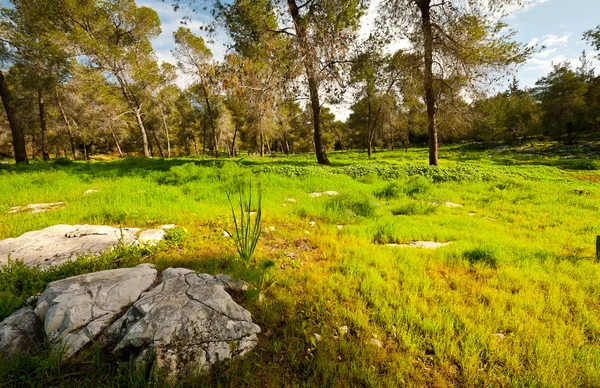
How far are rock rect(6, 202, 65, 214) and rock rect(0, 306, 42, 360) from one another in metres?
4.77

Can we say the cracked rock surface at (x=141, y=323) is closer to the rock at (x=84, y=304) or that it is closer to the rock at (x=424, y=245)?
the rock at (x=84, y=304)

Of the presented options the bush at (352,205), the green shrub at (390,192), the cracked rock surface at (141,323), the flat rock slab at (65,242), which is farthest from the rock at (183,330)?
the green shrub at (390,192)

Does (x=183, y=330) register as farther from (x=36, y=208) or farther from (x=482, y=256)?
(x=36, y=208)

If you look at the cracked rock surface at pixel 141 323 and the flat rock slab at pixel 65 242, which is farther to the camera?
the flat rock slab at pixel 65 242

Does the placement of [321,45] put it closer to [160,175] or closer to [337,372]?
[337,372]

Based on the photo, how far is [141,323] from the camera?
215cm

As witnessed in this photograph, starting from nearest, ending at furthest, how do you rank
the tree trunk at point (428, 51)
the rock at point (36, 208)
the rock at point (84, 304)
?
1. the rock at point (84, 304)
2. the rock at point (36, 208)
3. the tree trunk at point (428, 51)

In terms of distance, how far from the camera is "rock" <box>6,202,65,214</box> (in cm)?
567

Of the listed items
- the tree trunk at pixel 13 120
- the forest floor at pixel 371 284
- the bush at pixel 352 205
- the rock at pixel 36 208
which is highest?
the tree trunk at pixel 13 120

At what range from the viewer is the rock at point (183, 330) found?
2.01 metres

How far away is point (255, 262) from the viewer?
3.75m

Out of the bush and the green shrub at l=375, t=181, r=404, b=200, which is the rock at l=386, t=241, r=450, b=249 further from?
the green shrub at l=375, t=181, r=404, b=200

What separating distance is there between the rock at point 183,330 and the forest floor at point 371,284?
0.43 feet

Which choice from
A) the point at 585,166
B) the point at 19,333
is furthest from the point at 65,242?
the point at 585,166
